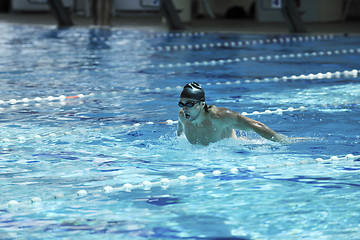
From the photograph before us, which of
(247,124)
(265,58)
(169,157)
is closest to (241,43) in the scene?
(265,58)

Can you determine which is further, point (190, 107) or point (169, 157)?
point (169, 157)

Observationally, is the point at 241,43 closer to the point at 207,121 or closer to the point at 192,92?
the point at 207,121

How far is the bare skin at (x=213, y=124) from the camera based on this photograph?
217 inches

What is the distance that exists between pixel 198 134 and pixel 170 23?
13.8m

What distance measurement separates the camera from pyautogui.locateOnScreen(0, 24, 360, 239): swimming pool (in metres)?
4.18

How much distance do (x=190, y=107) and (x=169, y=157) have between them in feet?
1.82

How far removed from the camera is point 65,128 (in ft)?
22.7

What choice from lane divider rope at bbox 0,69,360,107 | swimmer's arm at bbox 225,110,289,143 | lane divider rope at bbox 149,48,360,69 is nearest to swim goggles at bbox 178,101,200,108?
swimmer's arm at bbox 225,110,289,143

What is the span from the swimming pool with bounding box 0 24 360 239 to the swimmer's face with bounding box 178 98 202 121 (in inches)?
14.9

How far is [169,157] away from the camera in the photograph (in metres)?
5.77

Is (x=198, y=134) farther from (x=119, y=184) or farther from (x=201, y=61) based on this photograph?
(x=201, y=61)

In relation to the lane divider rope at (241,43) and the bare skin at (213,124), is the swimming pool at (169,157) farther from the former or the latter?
the lane divider rope at (241,43)

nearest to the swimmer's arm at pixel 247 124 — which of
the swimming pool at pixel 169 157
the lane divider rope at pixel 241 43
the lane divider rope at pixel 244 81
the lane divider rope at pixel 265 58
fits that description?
the swimming pool at pixel 169 157

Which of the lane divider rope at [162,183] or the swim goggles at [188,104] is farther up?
the swim goggles at [188,104]
